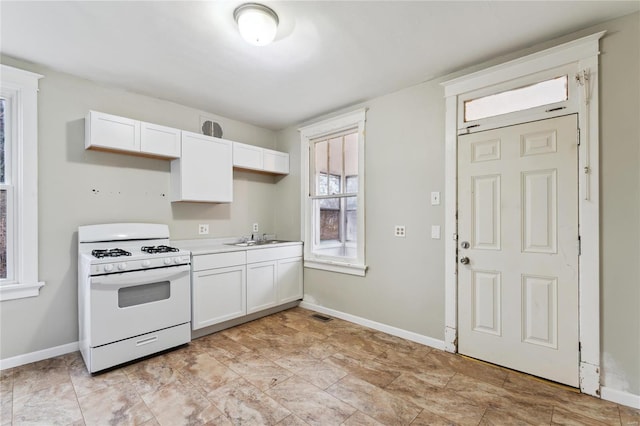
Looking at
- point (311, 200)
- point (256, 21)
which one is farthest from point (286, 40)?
point (311, 200)

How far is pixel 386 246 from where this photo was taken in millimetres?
3168

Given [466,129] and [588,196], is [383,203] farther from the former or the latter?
[588,196]

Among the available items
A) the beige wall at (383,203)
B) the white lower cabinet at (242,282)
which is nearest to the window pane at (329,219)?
the white lower cabinet at (242,282)

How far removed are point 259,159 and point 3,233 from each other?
2.52 meters

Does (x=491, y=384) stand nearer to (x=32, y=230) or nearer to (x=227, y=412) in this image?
(x=227, y=412)

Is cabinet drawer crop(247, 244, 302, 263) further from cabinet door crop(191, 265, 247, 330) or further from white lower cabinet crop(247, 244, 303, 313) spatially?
cabinet door crop(191, 265, 247, 330)

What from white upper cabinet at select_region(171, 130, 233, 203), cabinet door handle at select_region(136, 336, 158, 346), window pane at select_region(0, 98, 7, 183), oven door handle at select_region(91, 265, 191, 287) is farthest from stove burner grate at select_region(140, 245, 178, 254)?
window pane at select_region(0, 98, 7, 183)

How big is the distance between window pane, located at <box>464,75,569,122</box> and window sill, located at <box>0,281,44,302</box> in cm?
406

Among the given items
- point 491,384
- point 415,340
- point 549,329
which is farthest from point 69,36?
point 549,329

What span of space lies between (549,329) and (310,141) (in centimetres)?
321

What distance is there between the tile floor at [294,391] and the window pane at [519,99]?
2141mm

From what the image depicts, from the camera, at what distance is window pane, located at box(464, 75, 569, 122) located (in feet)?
7.21

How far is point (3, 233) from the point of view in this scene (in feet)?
8.11

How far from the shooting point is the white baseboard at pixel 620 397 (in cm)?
188
